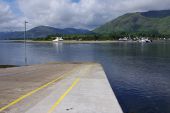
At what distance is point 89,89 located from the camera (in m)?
25.1

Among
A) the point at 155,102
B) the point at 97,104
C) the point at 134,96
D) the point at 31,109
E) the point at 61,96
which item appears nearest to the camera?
the point at 31,109

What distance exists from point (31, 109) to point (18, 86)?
906 cm

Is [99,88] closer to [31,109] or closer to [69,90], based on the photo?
[69,90]

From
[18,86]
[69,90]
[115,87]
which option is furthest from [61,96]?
[115,87]

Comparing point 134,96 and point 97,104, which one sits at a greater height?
point 97,104

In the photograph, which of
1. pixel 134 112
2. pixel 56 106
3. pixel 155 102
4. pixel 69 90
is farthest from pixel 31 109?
pixel 155 102

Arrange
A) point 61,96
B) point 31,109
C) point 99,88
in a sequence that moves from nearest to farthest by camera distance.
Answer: point 31,109
point 61,96
point 99,88

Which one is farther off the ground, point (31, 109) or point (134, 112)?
point (31, 109)

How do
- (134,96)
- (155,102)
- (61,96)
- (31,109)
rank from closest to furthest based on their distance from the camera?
(31,109) → (61,96) → (155,102) → (134,96)

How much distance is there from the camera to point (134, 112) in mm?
24797

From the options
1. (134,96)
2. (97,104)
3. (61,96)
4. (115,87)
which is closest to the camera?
(97,104)

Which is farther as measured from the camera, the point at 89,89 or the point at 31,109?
the point at 89,89

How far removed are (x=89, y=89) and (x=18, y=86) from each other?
6.89 meters

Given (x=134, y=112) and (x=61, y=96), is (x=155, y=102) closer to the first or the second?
(x=134, y=112)
